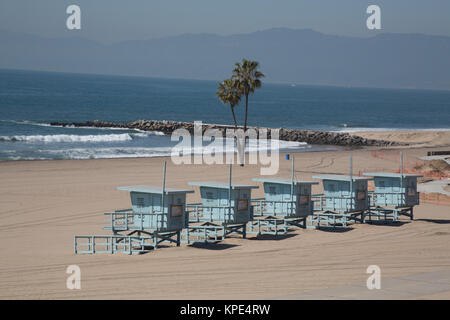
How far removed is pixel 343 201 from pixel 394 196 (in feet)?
8.57

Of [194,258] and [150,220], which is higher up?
[150,220]

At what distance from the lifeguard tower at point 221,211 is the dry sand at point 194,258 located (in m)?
0.56

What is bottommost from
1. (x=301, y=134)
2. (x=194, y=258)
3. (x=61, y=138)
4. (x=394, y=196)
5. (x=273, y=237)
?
(x=194, y=258)

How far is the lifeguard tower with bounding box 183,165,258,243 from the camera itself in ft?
69.6

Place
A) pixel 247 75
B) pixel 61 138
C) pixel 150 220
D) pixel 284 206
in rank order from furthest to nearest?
pixel 61 138 → pixel 247 75 → pixel 284 206 → pixel 150 220

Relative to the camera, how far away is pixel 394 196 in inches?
1035

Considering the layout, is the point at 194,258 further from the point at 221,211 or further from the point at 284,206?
the point at 284,206

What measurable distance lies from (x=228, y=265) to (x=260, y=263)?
2.76ft

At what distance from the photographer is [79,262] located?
1756 cm

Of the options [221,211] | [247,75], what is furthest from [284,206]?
[247,75]
